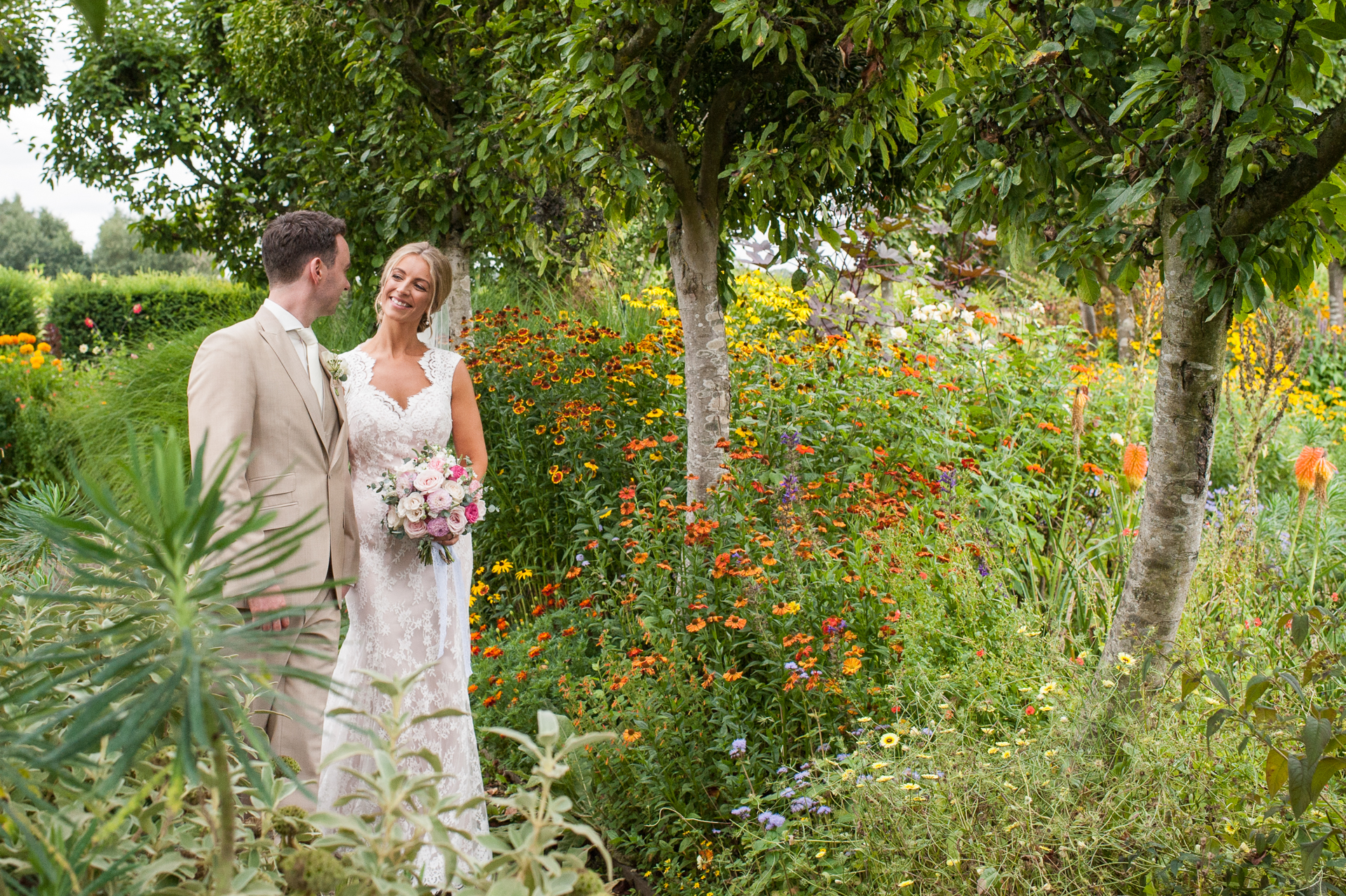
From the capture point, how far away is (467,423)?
3.37 meters

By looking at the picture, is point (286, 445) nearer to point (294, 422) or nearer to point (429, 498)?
point (294, 422)

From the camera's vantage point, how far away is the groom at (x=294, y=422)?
2342mm

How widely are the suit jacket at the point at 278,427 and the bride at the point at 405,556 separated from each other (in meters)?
0.40

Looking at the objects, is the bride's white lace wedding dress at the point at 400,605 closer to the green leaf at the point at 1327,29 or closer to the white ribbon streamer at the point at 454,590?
the white ribbon streamer at the point at 454,590

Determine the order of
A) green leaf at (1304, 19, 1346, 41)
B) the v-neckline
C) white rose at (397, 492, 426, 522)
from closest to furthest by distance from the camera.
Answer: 1. green leaf at (1304, 19, 1346, 41)
2. white rose at (397, 492, 426, 522)
3. the v-neckline

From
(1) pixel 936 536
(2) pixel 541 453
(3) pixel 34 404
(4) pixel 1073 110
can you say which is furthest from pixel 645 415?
(3) pixel 34 404

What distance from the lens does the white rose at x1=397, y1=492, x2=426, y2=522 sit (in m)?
2.89

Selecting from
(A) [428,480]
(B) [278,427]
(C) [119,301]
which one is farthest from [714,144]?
(C) [119,301]

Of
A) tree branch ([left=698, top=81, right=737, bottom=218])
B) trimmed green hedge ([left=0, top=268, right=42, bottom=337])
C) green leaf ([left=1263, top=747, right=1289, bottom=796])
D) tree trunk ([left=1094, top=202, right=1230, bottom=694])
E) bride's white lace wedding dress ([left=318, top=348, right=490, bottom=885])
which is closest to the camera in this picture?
green leaf ([left=1263, top=747, right=1289, bottom=796])

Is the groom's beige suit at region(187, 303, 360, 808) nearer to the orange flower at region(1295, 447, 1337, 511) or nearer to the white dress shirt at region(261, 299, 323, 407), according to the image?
the white dress shirt at region(261, 299, 323, 407)

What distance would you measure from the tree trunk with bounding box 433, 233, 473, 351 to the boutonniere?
9.22ft

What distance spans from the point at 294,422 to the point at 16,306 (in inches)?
615

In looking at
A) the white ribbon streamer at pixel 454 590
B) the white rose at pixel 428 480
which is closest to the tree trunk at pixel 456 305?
the white ribbon streamer at pixel 454 590

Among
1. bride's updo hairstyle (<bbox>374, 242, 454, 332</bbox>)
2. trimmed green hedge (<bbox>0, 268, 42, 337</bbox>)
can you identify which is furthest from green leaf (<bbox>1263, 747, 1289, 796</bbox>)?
trimmed green hedge (<bbox>0, 268, 42, 337</bbox>)
